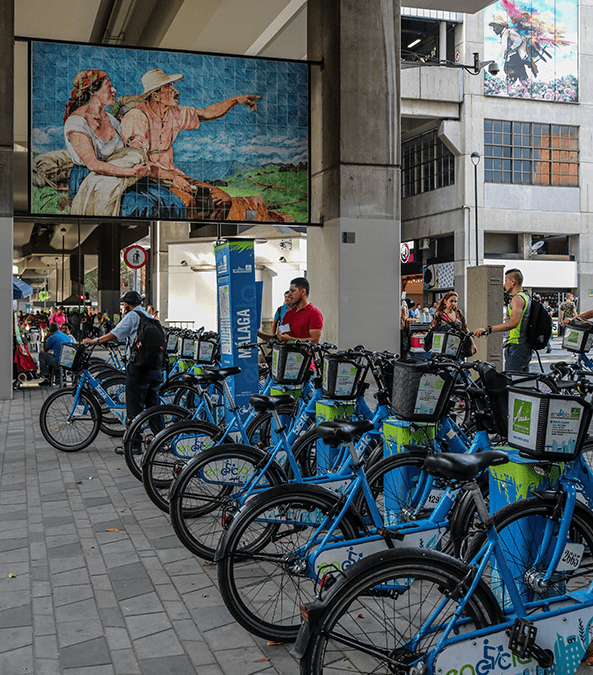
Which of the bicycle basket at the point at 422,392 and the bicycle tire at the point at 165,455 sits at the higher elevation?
the bicycle basket at the point at 422,392

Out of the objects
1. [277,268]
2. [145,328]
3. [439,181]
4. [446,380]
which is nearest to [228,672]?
[446,380]

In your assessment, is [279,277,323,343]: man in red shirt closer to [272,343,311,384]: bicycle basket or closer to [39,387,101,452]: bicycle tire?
[272,343,311,384]: bicycle basket

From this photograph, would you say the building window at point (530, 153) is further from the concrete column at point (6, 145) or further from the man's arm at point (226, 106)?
the concrete column at point (6, 145)

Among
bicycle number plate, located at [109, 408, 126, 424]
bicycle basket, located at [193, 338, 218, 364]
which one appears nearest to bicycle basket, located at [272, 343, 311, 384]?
bicycle basket, located at [193, 338, 218, 364]

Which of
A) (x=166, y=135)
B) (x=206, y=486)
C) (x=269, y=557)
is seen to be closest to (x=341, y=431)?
(x=269, y=557)

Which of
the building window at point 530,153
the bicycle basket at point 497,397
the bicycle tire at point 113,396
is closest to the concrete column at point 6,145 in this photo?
the bicycle tire at point 113,396

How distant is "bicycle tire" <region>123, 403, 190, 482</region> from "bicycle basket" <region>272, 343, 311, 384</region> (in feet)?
2.89

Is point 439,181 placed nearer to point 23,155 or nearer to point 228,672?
point 23,155

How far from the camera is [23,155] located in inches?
526

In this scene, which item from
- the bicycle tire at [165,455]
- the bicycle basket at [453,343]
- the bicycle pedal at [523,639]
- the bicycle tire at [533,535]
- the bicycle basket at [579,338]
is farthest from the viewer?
the bicycle basket at [453,343]

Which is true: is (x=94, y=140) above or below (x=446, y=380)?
above

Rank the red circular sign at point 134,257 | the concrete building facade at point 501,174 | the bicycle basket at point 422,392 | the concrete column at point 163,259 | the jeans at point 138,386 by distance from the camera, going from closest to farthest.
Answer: the bicycle basket at point 422,392, the jeans at point 138,386, the red circular sign at point 134,257, the concrete column at point 163,259, the concrete building facade at point 501,174

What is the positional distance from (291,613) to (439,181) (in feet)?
142

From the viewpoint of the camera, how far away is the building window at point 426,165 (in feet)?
144
